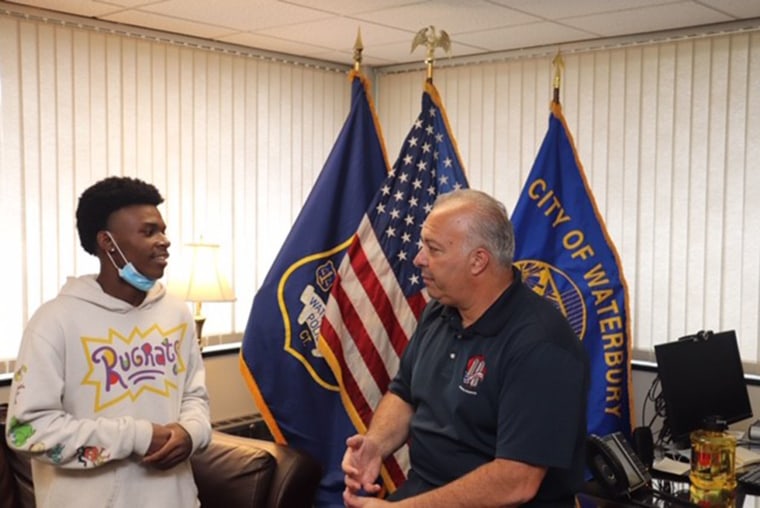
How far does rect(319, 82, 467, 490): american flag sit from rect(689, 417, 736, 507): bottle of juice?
1.02m

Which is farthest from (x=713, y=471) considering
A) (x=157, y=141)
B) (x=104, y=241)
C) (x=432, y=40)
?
(x=157, y=141)

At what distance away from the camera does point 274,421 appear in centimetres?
332

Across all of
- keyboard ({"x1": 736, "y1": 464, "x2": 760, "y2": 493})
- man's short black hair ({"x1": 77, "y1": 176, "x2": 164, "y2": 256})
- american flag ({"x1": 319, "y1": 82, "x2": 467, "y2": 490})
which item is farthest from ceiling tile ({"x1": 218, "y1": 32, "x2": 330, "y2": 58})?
keyboard ({"x1": 736, "y1": 464, "x2": 760, "y2": 493})

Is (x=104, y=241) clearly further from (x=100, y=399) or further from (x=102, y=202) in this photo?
(x=100, y=399)

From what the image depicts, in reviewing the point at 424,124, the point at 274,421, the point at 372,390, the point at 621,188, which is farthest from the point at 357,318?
the point at 621,188

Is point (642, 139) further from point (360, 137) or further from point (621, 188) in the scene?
point (360, 137)

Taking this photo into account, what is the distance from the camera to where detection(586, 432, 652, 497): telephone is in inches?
104

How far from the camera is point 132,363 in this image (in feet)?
7.13

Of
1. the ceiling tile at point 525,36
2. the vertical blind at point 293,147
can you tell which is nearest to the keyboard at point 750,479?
the vertical blind at point 293,147

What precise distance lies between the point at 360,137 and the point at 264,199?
4.73 feet

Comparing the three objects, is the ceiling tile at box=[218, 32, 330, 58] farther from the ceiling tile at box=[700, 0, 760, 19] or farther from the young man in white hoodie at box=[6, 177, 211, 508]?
the young man in white hoodie at box=[6, 177, 211, 508]

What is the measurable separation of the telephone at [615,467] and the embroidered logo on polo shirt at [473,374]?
3.03 feet

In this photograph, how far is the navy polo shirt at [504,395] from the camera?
181 cm

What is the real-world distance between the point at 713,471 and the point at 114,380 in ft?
5.91
